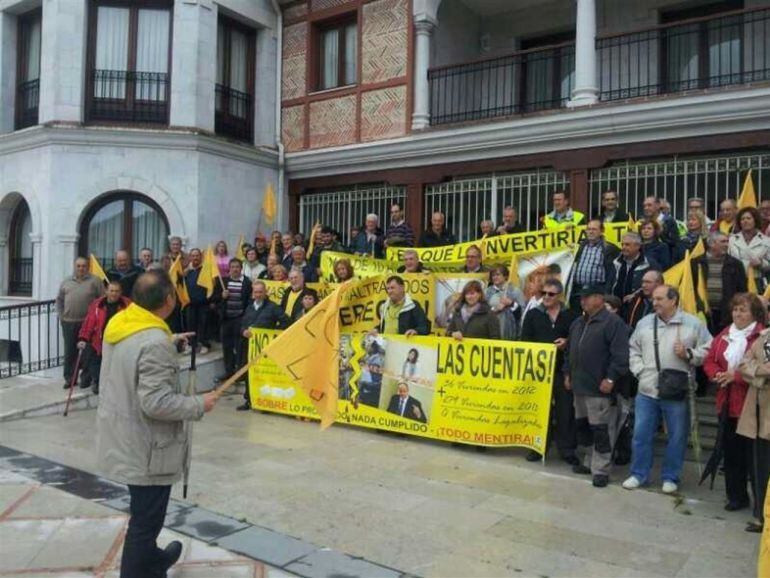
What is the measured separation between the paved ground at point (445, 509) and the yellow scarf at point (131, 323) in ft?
6.13

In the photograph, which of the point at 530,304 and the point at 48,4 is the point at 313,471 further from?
the point at 48,4

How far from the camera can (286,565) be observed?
455 cm

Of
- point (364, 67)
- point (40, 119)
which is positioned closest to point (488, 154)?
point (364, 67)

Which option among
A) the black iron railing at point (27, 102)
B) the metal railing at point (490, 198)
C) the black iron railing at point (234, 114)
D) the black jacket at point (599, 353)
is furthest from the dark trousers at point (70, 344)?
the black jacket at point (599, 353)

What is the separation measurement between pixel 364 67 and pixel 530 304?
8575 millimetres

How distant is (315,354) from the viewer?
18.3 ft

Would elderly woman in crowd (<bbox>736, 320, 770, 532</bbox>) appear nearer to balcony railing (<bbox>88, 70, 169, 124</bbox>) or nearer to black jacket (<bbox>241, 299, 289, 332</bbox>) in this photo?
black jacket (<bbox>241, 299, 289, 332</bbox>)

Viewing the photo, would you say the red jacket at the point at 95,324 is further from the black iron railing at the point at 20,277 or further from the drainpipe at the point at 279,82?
the drainpipe at the point at 279,82

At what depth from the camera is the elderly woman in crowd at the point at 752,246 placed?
24.8 ft

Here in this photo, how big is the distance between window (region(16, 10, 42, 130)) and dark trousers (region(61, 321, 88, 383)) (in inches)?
238

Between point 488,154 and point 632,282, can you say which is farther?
point 488,154

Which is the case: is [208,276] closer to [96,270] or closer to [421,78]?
[96,270]

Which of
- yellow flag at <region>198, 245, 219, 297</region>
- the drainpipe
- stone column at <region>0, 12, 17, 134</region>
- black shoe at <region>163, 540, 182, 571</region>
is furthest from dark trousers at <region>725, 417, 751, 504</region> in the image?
stone column at <region>0, 12, 17, 134</region>

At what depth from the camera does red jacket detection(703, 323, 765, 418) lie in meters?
5.53
